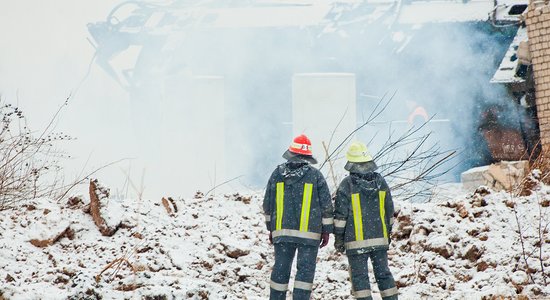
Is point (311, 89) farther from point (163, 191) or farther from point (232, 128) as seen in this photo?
point (163, 191)

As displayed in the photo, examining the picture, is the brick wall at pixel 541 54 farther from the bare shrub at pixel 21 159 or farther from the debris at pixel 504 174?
the bare shrub at pixel 21 159

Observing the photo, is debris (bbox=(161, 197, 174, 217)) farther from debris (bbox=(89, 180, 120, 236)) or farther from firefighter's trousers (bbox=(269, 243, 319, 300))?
firefighter's trousers (bbox=(269, 243, 319, 300))

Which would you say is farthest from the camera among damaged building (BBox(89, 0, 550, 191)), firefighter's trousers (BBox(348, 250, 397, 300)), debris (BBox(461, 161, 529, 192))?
damaged building (BBox(89, 0, 550, 191))

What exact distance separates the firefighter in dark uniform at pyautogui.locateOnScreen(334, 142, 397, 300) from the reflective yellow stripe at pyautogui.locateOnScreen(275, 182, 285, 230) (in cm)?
42

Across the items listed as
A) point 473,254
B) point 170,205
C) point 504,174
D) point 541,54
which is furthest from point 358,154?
point 541,54

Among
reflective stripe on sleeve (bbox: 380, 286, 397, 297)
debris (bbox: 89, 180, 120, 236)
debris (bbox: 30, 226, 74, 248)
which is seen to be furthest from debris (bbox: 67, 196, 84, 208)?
reflective stripe on sleeve (bbox: 380, 286, 397, 297)

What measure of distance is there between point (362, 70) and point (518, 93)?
378 cm

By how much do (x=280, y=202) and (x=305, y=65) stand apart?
1001 cm

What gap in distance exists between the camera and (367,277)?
5.07 meters

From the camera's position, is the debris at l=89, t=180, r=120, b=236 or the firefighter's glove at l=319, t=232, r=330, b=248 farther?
the debris at l=89, t=180, r=120, b=236

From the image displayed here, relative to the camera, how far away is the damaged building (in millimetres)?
13062

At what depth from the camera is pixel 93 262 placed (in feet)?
19.4

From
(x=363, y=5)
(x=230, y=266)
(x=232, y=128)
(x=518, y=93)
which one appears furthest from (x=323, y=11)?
(x=230, y=266)

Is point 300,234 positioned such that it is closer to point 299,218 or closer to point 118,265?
point 299,218
